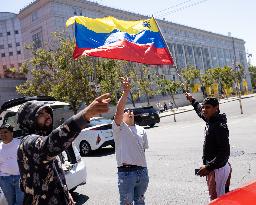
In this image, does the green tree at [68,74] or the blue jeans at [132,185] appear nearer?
the blue jeans at [132,185]

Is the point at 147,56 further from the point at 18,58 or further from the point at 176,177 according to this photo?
the point at 18,58

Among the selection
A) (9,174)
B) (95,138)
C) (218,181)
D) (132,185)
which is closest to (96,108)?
(132,185)

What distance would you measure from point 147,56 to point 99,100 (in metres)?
3.98

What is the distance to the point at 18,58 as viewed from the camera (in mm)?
93312

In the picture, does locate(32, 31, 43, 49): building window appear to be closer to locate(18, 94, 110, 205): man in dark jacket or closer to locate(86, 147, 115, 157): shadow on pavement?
locate(86, 147, 115, 157): shadow on pavement

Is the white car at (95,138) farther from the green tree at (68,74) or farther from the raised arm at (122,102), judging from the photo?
the green tree at (68,74)

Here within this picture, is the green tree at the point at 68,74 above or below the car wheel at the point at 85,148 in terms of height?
above

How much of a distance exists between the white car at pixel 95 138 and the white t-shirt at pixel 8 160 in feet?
26.7

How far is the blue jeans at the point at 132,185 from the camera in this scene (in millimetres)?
4570

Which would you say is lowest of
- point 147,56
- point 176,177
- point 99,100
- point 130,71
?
point 176,177

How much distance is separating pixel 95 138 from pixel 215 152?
972cm

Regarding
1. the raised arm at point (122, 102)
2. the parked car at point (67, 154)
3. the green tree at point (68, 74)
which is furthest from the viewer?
the green tree at point (68, 74)

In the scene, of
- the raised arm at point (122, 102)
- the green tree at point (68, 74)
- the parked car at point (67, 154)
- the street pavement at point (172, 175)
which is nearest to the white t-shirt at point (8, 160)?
the parked car at point (67, 154)

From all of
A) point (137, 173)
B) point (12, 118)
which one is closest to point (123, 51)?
point (137, 173)
